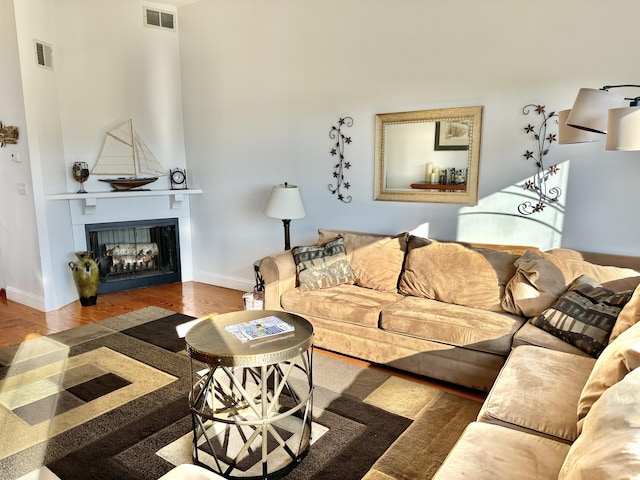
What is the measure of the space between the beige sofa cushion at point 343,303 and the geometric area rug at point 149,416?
0.32m

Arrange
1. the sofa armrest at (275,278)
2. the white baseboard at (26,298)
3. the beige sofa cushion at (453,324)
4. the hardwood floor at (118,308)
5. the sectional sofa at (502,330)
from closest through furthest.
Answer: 1. the sectional sofa at (502,330)
2. the beige sofa cushion at (453,324)
3. the sofa armrest at (275,278)
4. the hardwood floor at (118,308)
5. the white baseboard at (26,298)

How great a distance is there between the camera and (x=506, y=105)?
332 centimetres

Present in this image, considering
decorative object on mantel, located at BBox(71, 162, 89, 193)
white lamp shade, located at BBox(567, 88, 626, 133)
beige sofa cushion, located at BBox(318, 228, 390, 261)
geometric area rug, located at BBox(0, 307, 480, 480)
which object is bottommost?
geometric area rug, located at BBox(0, 307, 480, 480)

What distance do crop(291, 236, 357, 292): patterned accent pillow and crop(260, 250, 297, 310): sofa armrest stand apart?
0.10 m

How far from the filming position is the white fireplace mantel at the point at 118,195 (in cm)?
441

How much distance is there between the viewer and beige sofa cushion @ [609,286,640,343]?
208 centimetres

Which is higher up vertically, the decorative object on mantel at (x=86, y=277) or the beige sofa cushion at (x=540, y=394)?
the beige sofa cushion at (x=540, y=394)

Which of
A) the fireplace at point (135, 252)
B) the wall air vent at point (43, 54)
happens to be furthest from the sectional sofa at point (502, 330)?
the wall air vent at point (43, 54)

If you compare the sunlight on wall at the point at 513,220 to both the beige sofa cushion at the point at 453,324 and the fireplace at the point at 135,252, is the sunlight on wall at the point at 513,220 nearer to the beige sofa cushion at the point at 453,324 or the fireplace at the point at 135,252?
the beige sofa cushion at the point at 453,324

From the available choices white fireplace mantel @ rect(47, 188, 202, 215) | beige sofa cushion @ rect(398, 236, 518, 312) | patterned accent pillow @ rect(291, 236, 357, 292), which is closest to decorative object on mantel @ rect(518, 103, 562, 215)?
beige sofa cushion @ rect(398, 236, 518, 312)

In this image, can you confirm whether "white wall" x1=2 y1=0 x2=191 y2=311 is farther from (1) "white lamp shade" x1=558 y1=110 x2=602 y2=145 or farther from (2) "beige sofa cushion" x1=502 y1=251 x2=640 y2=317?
(1) "white lamp shade" x1=558 y1=110 x2=602 y2=145

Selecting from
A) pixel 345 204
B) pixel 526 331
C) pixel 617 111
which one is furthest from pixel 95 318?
pixel 617 111

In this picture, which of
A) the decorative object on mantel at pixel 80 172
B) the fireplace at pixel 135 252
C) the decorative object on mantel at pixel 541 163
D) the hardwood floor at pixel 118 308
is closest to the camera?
the decorative object on mantel at pixel 541 163

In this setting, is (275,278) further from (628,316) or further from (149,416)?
(628,316)
